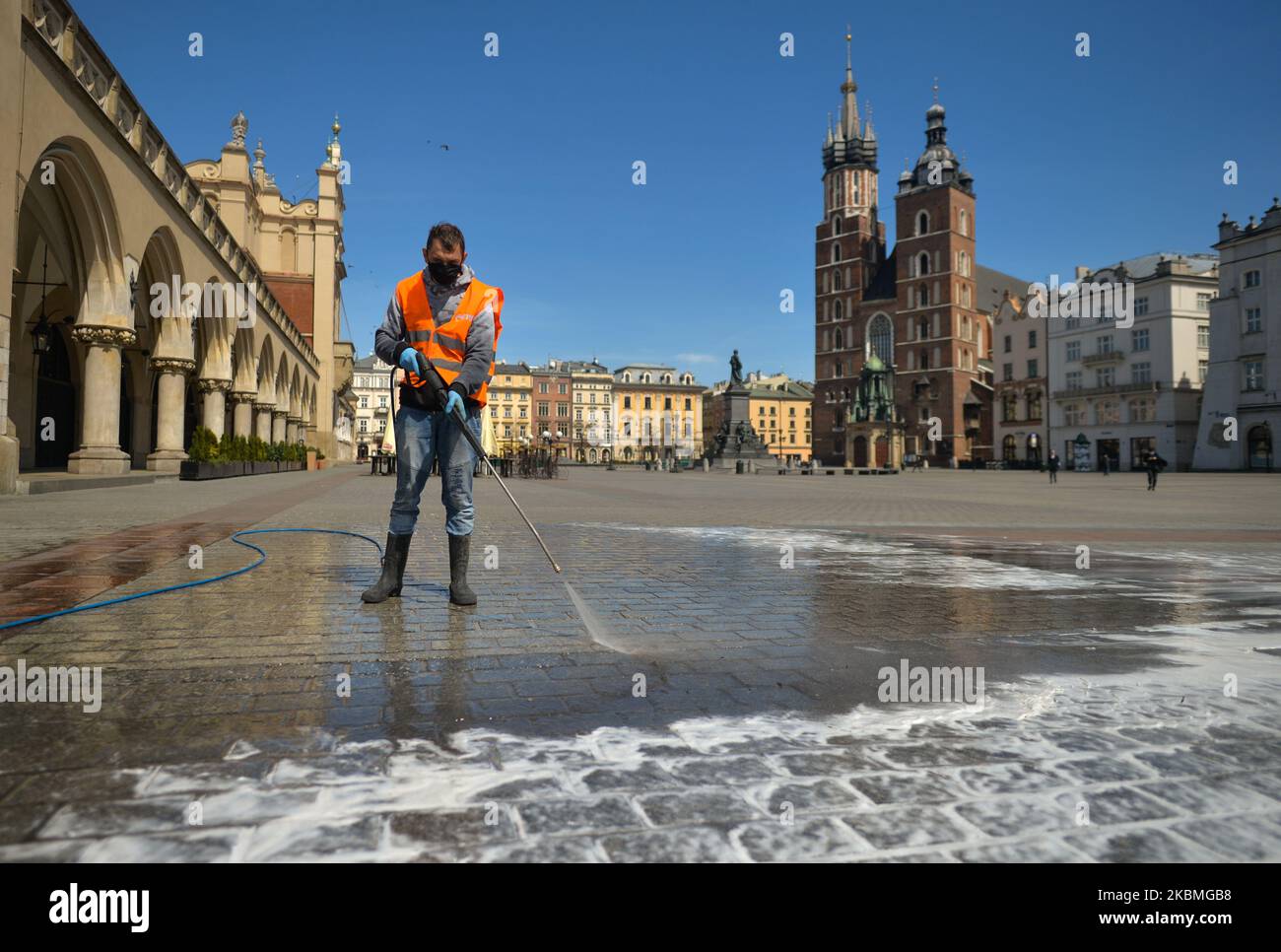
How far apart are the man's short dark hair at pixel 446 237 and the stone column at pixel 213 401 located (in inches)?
1041

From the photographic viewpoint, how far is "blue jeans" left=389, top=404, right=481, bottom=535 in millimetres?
5031

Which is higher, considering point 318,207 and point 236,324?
point 318,207

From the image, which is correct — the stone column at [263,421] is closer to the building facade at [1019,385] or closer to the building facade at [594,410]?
the building facade at [1019,385]

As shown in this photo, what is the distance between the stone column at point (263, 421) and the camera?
36.8 m

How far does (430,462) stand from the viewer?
511cm

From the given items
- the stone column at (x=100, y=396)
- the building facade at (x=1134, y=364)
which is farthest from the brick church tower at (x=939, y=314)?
the stone column at (x=100, y=396)

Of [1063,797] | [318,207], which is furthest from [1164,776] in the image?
[318,207]

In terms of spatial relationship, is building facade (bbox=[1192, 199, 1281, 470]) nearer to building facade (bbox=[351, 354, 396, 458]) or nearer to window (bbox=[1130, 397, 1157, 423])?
window (bbox=[1130, 397, 1157, 423])

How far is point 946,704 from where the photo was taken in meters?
3.04

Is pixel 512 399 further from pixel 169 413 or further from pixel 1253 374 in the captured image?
pixel 169 413

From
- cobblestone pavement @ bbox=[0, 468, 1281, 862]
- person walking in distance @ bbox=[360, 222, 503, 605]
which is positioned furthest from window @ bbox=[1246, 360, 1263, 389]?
person walking in distance @ bbox=[360, 222, 503, 605]

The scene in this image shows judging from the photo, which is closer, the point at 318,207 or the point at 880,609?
the point at 880,609
